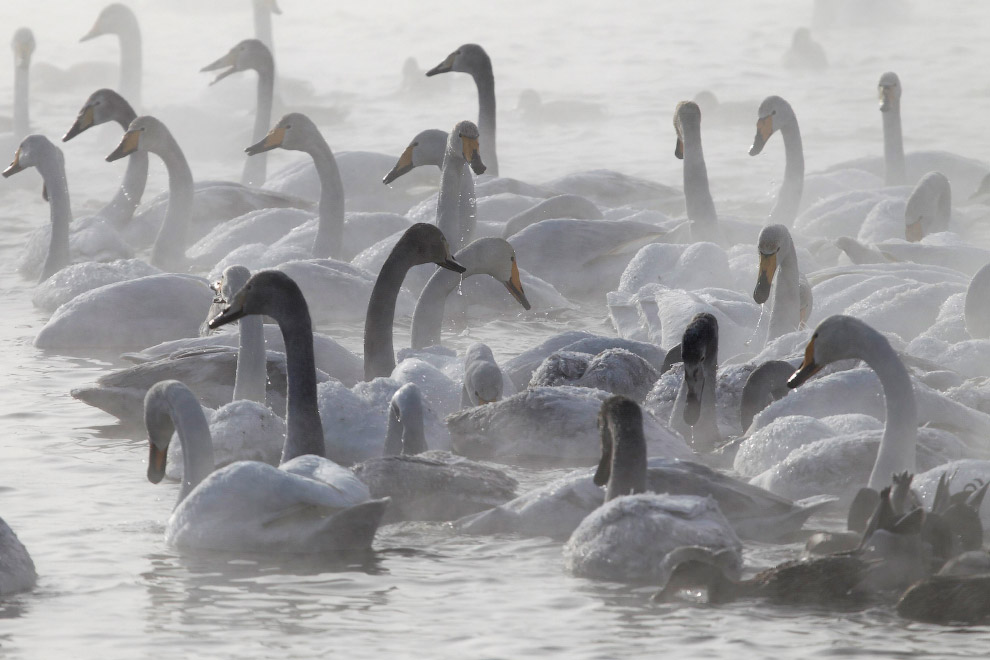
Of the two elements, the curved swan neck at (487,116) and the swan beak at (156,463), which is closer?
the swan beak at (156,463)

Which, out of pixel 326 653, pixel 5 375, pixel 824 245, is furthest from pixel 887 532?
pixel 824 245

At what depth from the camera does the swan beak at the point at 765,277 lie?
886 cm

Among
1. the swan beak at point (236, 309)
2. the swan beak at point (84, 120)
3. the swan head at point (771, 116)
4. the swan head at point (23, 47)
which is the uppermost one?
the swan head at point (23, 47)

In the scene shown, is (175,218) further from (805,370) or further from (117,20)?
(117,20)

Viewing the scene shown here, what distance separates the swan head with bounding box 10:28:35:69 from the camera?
19828mm

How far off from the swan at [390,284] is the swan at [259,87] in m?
7.77

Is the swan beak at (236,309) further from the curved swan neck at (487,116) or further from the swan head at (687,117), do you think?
the curved swan neck at (487,116)

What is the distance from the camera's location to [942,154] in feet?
52.8

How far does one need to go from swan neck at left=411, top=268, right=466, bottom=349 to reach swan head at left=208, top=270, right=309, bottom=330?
2.42 metres

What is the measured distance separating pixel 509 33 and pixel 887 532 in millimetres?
35791

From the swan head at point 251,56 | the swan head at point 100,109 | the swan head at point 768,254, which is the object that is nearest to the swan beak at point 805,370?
the swan head at point 768,254

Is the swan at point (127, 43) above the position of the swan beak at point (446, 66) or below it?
above

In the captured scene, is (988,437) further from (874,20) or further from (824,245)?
(874,20)

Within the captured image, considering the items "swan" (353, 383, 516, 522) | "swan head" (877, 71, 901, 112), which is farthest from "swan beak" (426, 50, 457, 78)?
"swan" (353, 383, 516, 522)
